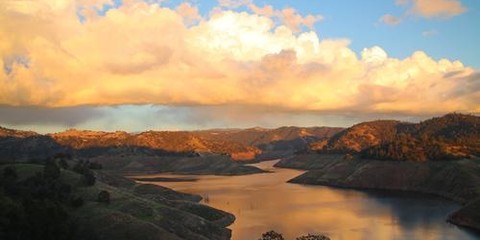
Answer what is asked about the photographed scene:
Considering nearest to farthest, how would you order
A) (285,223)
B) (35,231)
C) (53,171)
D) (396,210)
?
(35,231) < (53,171) < (285,223) < (396,210)

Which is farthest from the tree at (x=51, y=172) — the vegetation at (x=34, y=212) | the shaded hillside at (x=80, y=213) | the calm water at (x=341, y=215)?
the calm water at (x=341, y=215)

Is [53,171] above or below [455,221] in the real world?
above

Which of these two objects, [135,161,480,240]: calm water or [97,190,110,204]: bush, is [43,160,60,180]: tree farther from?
[135,161,480,240]: calm water

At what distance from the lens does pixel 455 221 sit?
128375 mm

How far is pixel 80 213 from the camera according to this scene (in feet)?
340

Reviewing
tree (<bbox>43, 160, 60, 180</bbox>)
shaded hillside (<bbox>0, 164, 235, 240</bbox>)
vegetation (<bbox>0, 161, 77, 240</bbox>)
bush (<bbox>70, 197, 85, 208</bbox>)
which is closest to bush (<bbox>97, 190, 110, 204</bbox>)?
shaded hillside (<bbox>0, 164, 235, 240</bbox>)

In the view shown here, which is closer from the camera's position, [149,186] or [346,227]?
[346,227]

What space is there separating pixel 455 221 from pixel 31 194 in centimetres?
9495

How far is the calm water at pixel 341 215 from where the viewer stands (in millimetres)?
115750

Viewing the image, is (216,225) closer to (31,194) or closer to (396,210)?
(31,194)

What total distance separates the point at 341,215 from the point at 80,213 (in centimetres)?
6926

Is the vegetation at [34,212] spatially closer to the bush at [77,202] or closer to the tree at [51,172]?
the bush at [77,202]

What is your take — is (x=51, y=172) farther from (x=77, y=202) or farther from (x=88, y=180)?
(x=77, y=202)

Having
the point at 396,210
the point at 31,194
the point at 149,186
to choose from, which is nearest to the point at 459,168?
the point at 396,210
